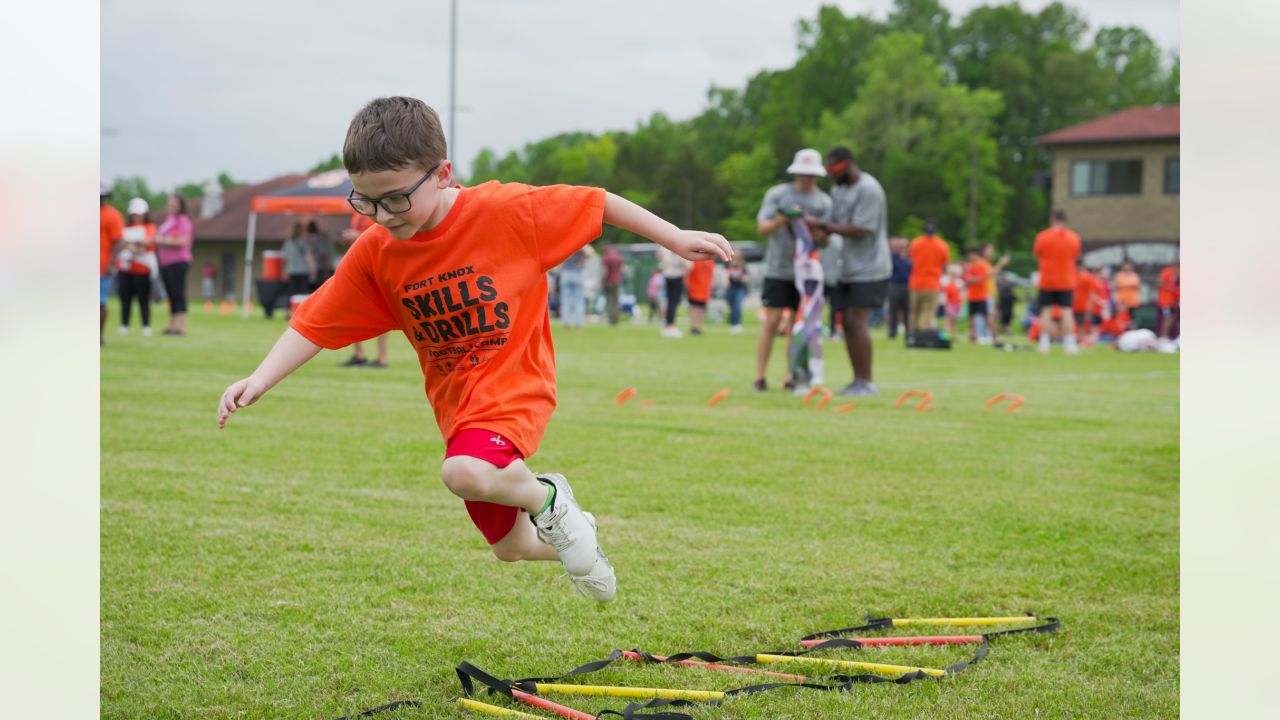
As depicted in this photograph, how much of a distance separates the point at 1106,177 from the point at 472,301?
61.6m

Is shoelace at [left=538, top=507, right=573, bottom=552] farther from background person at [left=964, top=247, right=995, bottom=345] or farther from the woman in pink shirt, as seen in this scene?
background person at [left=964, top=247, right=995, bottom=345]

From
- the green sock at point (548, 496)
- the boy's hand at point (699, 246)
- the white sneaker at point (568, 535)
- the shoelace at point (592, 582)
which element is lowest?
the shoelace at point (592, 582)

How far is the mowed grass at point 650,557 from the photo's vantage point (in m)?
3.54

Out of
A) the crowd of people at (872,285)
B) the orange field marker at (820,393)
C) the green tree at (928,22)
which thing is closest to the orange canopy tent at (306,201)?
the crowd of people at (872,285)

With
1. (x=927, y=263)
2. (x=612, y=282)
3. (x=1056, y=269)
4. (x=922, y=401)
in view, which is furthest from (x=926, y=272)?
(x=922, y=401)

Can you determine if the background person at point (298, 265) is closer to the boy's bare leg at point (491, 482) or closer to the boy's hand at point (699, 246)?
the boy's bare leg at point (491, 482)

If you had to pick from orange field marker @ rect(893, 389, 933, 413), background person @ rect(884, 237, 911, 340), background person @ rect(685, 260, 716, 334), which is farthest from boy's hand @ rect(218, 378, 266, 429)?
background person @ rect(685, 260, 716, 334)

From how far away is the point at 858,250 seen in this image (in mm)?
11539

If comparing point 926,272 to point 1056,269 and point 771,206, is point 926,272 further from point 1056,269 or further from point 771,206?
point 771,206

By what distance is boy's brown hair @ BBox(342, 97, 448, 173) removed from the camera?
3334 mm

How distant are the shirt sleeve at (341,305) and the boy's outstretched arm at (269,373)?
0.04m

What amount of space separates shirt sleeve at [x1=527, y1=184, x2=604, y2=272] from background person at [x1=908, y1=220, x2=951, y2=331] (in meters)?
18.5

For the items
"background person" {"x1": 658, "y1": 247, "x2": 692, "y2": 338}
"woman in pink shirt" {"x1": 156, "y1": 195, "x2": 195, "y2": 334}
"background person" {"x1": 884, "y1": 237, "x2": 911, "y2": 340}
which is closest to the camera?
"woman in pink shirt" {"x1": 156, "y1": 195, "x2": 195, "y2": 334}
